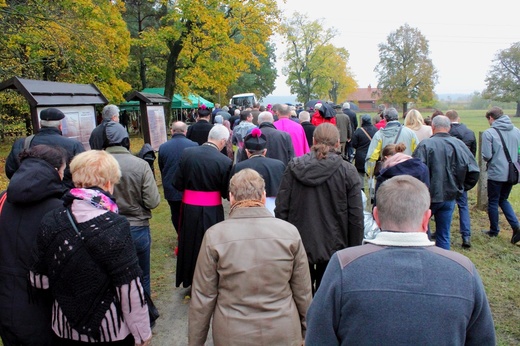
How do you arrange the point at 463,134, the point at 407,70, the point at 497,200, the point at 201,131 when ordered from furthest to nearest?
1. the point at 407,70
2. the point at 201,131
3. the point at 463,134
4. the point at 497,200

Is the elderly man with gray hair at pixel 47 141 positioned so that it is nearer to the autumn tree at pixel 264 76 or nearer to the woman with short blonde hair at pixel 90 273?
the woman with short blonde hair at pixel 90 273

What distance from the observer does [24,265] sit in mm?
2539

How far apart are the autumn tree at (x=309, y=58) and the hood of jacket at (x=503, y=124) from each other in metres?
52.9

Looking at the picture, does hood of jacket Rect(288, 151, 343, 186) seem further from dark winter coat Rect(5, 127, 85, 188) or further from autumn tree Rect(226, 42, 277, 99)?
autumn tree Rect(226, 42, 277, 99)

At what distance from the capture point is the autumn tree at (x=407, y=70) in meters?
65.7

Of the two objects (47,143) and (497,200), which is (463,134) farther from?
(47,143)

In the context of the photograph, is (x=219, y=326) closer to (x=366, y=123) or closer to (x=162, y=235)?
(x=162, y=235)

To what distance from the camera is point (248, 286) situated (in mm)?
2377

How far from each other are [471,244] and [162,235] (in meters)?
4.97

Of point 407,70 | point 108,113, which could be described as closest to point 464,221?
point 108,113

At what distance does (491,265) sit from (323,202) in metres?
3.31

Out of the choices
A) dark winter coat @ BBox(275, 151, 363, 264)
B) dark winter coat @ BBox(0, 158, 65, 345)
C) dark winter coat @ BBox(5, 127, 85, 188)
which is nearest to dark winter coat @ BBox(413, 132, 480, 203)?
dark winter coat @ BBox(275, 151, 363, 264)

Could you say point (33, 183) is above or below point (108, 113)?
below

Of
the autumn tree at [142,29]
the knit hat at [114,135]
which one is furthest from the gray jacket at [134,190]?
the autumn tree at [142,29]
